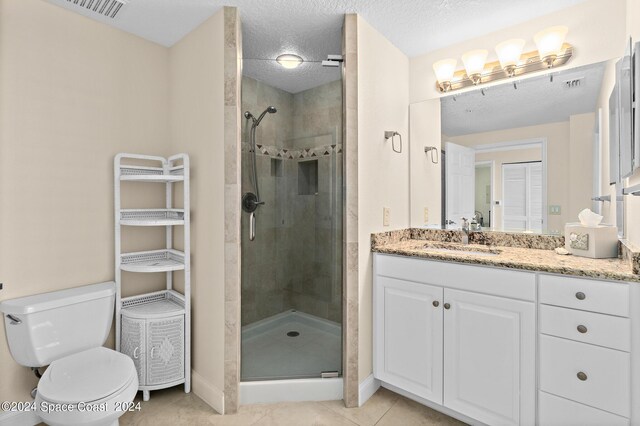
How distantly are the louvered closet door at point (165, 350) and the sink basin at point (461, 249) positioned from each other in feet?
5.73

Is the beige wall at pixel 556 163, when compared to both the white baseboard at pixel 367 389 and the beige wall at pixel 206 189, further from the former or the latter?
the beige wall at pixel 206 189

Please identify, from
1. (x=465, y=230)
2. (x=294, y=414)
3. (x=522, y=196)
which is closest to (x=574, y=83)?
(x=522, y=196)

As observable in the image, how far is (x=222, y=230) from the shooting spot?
198 cm

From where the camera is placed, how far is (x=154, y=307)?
2.20 metres

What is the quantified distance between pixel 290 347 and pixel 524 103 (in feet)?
7.56

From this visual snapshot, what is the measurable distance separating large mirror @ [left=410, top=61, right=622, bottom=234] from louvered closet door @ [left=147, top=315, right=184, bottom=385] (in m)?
1.88

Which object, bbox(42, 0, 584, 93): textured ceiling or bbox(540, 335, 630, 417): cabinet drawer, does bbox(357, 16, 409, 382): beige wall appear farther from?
bbox(540, 335, 630, 417): cabinet drawer

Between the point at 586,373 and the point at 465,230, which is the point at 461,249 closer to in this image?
the point at 465,230

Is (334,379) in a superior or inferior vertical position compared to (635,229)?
inferior

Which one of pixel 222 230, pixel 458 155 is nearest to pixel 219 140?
pixel 222 230

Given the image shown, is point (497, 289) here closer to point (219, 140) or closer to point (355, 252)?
point (355, 252)

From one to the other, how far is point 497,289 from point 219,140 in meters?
1.79

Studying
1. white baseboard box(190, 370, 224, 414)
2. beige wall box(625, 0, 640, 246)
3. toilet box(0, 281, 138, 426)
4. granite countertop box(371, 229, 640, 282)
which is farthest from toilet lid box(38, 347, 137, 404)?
beige wall box(625, 0, 640, 246)

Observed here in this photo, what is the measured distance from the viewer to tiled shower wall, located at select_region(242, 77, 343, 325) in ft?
7.06
